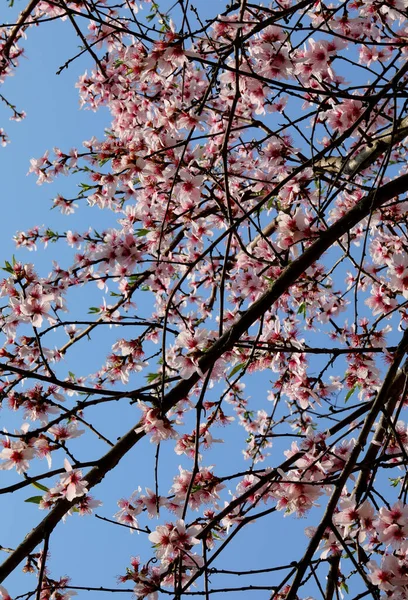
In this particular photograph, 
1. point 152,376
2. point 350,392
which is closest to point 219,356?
point 152,376

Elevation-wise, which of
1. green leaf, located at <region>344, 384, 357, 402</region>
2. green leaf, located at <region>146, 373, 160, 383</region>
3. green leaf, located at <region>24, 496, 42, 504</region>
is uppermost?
green leaf, located at <region>146, 373, 160, 383</region>

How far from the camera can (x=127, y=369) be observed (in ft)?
11.2

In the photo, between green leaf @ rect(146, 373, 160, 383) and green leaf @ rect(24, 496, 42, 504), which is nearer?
green leaf @ rect(24, 496, 42, 504)

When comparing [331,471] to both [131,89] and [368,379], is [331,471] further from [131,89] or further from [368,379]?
[131,89]

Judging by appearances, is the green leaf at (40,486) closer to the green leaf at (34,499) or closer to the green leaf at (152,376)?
the green leaf at (34,499)

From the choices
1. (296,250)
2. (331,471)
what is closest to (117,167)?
(296,250)

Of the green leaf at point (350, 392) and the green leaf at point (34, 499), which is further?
the green leaf at point (350, 392)

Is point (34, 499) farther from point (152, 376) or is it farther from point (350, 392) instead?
point (350, 392)

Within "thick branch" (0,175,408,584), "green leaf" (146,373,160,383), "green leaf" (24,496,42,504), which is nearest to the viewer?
"thick branch" (0,175,408,584)

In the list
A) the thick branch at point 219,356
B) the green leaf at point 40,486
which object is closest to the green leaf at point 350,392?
the thick branch at point 219,356

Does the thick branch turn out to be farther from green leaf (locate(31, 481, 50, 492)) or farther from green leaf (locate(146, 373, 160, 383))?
green leaf (locate(146, 373, 160, 383))

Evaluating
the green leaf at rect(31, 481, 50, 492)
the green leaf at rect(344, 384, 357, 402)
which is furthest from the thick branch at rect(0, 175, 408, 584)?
the green leaf at rect(344, 384, 357, 402)

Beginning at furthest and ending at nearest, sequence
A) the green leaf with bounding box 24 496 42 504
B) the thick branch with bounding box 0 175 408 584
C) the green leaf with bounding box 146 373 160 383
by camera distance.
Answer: the green leaf with bounding box 146 373 160 383
the green leaf with bounding box 24 496 42 504
the thick branch with bounding box 0 175 408 584

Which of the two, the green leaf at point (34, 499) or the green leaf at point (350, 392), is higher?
the green leaf at point (350, 392)
